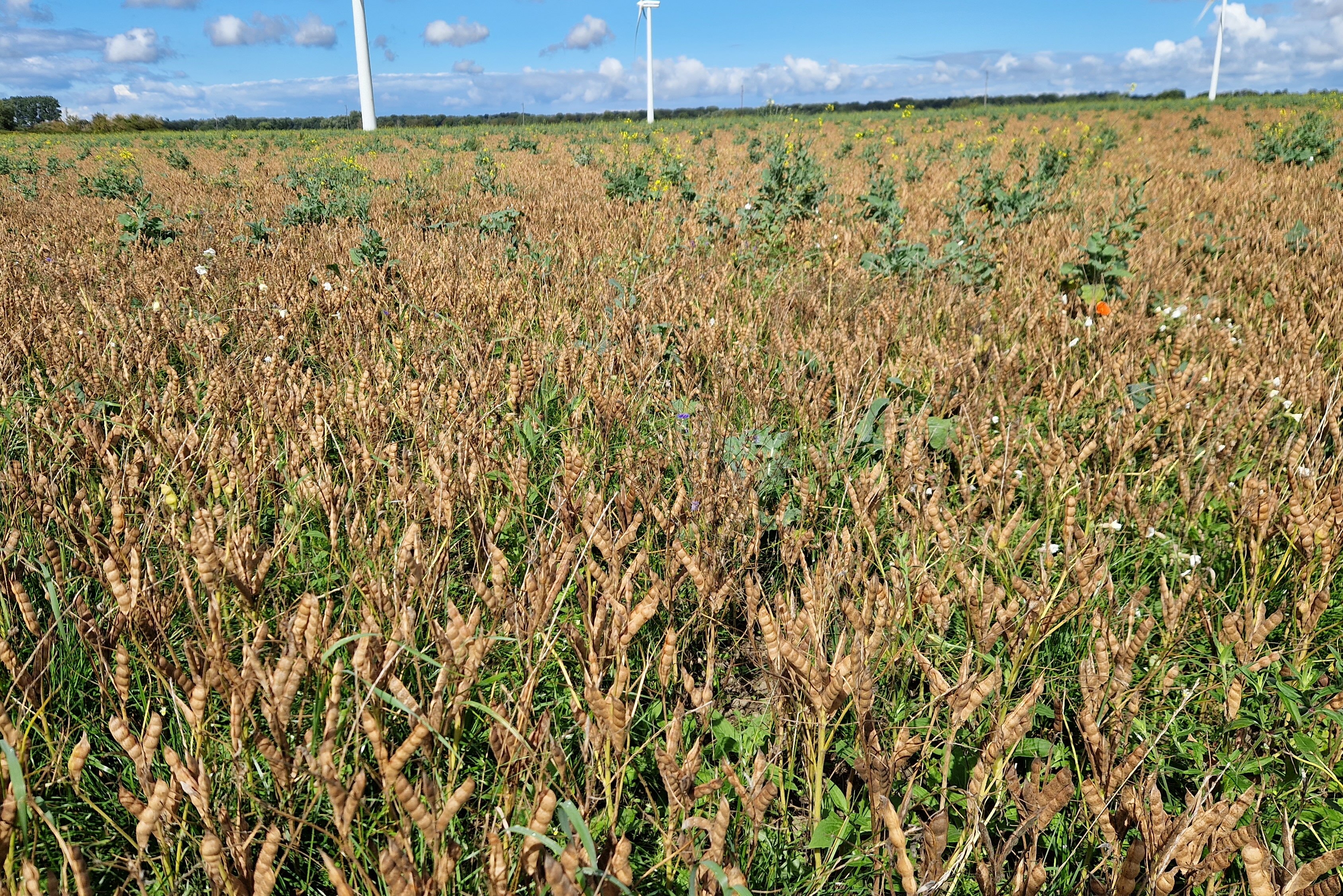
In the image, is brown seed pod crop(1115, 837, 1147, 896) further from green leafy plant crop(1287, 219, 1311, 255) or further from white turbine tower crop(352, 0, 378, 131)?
white turbine tower crop(352, 0, 378, 131)

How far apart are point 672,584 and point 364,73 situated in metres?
29.8

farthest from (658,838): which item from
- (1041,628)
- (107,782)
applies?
(107,782)

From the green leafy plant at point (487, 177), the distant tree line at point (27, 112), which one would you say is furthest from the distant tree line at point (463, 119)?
the green leafy plant at point (487, 177)

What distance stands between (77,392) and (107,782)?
5.86 ft

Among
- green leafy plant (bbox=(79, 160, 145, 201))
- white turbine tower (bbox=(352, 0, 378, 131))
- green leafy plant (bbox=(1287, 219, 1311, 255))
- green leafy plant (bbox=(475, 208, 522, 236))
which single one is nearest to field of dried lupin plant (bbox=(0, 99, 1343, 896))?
green leafy plant (bbox=(1287, 219, 1311, 255))

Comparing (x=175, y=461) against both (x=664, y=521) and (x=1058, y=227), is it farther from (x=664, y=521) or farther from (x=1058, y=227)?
(x=1058, y=227)

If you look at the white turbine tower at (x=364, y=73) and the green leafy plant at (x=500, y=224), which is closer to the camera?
the green leafy plant at (x=500, y=224)

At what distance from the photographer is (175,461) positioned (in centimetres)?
179

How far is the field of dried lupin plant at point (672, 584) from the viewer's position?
3.32 feet

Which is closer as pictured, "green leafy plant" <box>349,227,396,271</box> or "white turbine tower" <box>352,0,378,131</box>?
"green leafy plant" <box>349,227,396,271</box>

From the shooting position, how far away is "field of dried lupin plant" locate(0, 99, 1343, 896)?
1013 millimetres

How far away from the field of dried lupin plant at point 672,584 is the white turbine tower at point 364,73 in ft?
81.8

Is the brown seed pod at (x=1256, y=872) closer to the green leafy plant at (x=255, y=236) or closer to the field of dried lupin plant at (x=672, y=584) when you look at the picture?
the field of dried lupin plant at (x=672, y=584)

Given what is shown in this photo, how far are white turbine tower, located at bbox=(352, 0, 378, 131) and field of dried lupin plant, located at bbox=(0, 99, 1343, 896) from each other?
81.8 ft
